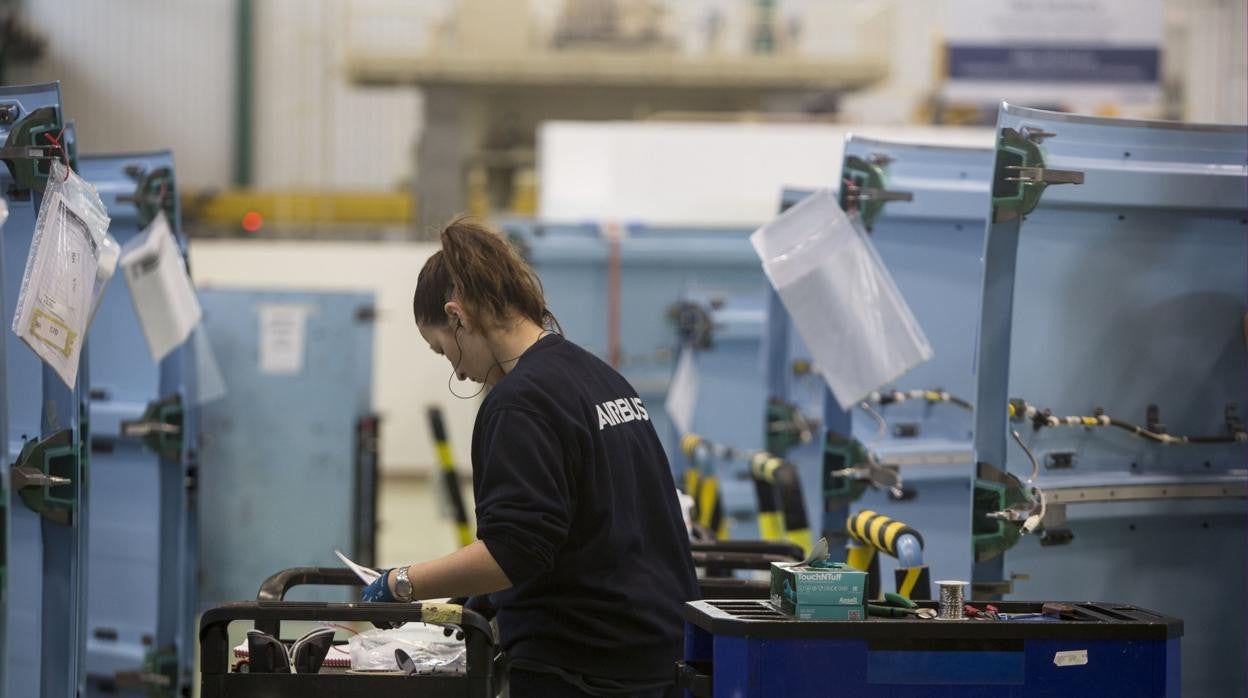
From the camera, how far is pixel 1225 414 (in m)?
3.41

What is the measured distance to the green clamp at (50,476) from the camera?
114 inches

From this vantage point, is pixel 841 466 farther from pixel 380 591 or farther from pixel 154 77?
pixel 154 77

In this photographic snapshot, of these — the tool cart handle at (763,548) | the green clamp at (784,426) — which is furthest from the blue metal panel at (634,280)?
the tool cart handle at (763,548)

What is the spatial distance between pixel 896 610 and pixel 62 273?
1.63 metres

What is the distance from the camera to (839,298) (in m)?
3.73

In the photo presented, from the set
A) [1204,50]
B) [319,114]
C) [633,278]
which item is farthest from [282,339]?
[1204,50]

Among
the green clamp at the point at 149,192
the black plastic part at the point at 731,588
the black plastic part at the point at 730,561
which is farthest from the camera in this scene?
the green clamp at the point at 149,192

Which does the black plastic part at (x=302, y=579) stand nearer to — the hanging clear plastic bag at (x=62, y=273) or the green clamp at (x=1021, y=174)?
the hanging clear plastic bag at (x=62, y=273)

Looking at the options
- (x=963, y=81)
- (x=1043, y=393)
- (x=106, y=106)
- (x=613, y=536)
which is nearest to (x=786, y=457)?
(x=1043, y=393)

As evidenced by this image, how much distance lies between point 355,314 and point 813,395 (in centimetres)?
222

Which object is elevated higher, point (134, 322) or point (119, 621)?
point (134, 322)

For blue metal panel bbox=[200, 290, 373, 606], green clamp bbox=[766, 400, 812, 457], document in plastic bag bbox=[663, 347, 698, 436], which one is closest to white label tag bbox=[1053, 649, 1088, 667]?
green clamp bbox=[766, 400, 812, 457]

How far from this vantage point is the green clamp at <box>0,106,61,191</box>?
2805 millimetres

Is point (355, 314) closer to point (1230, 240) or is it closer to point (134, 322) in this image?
point (134, 322)
